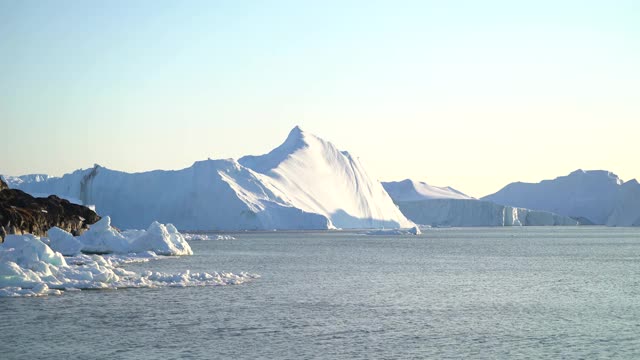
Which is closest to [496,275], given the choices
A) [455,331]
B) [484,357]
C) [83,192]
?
[455,331]

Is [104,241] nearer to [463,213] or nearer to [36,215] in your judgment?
[36,215]

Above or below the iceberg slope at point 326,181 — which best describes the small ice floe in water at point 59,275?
below

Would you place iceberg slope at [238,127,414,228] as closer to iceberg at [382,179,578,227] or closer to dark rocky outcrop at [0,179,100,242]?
iceberg at [382,179,578,227]

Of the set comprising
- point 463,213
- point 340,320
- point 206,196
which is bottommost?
point 340,320

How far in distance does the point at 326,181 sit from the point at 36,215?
270ft

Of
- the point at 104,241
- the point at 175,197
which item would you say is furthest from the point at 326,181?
the point at 104,241

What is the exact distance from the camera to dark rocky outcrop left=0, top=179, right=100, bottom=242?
163 ft

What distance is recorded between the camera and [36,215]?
57.1 metres

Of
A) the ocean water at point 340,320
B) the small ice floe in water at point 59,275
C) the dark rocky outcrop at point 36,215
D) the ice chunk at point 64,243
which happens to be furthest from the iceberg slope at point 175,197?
the ocean water at point 340,320

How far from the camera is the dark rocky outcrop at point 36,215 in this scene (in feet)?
163

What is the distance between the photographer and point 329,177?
137875 millimetres

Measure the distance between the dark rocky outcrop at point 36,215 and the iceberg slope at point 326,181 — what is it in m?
60.1

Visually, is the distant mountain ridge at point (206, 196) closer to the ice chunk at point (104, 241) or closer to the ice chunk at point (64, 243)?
the ice chunk at point (104, 241)

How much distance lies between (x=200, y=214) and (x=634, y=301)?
89.7m
